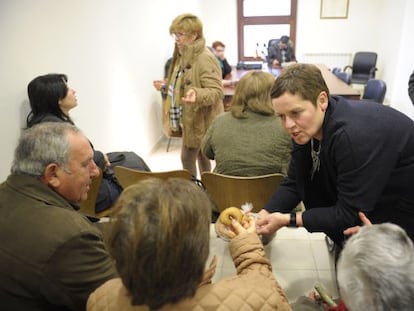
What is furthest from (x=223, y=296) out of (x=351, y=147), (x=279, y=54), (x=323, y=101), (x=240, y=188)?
(x=279, y=54)

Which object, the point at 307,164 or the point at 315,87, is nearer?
the point at 315,87

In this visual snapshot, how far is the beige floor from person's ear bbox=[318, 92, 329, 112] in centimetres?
103

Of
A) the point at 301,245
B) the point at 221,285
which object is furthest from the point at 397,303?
the point at 301,245

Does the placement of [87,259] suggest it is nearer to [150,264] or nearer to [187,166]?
[150,264]

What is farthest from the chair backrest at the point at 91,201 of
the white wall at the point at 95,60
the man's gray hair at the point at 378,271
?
the man's gray hair at the point at 378,271

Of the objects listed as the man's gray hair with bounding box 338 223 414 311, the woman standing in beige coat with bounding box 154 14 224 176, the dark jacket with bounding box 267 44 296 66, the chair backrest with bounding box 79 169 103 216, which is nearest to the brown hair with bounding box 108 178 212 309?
the man's gray hair with bounding box 338 223 414 311

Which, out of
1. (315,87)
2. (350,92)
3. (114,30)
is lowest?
(350,92)

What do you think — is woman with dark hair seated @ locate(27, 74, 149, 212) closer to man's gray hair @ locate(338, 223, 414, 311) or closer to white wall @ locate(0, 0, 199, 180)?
white wall @ locate(0, 0, 199, 180)

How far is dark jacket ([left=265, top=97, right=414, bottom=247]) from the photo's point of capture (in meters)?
1.23

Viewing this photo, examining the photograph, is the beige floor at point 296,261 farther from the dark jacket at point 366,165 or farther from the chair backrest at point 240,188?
the dark jacket at point 366,165

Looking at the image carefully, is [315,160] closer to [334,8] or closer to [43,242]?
[43,242]

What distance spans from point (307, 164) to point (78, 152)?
93 centimetres

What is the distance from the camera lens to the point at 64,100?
90.8 inches

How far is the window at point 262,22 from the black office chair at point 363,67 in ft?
4.25
